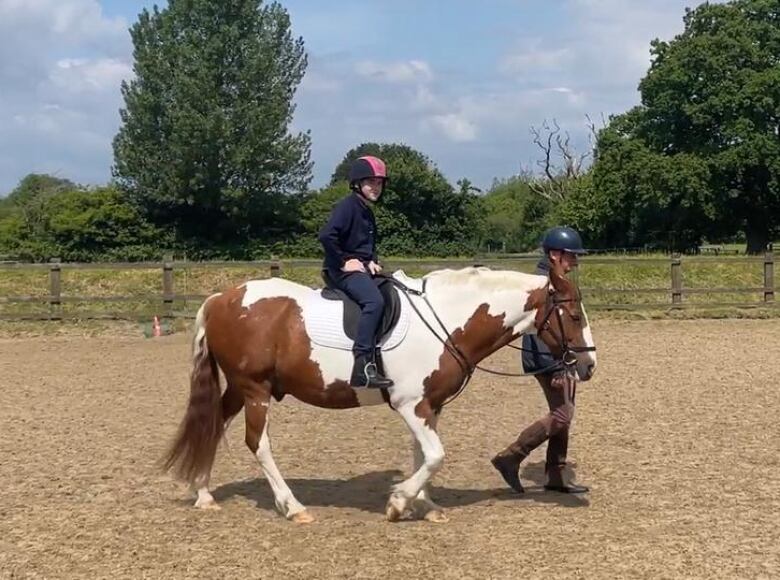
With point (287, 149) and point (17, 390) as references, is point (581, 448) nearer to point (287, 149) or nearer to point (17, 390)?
point (17, 390)

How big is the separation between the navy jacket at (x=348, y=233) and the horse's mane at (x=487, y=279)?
22.6 inches

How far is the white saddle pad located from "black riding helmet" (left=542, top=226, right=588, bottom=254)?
111cm

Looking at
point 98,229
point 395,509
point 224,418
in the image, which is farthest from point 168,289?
point 98,229

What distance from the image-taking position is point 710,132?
38.6 m

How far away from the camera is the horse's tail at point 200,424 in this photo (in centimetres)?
632

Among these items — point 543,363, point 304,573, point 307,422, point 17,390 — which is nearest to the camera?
point 304,573

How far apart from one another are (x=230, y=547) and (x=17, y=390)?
24.4 ft

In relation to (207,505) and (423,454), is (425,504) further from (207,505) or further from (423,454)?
(207,505)

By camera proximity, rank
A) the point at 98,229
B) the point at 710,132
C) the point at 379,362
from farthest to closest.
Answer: the point at 98,229 → the point at 710,132 → the point at 379,362

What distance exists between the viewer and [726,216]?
39094mm

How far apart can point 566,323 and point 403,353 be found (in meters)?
1.17

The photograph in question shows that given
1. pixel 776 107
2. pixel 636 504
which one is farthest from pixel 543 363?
pixel 776 107

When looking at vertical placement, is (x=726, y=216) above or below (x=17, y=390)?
above

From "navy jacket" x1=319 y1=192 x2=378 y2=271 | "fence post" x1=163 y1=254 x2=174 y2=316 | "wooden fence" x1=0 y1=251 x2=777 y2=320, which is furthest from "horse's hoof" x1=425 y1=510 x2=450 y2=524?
"fence post" x1=163 y1=254 x2=174 y2=316
